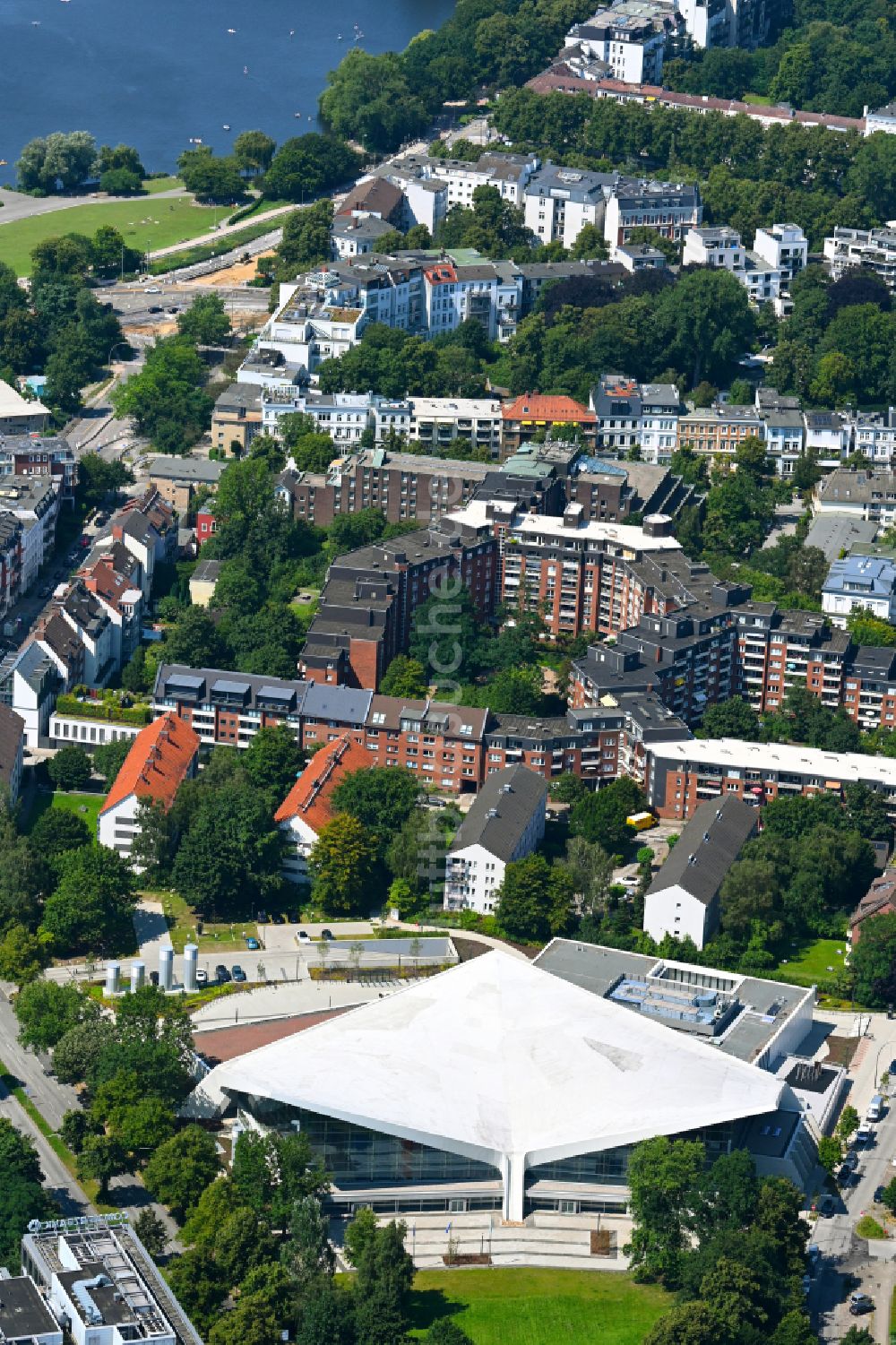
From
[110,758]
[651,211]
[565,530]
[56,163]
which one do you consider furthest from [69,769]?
[56,163]

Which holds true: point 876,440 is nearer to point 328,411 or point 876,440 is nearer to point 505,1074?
point 328,411

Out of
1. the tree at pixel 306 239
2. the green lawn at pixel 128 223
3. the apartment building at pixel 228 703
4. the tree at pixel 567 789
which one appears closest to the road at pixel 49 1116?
the apartment building at pixel 228 703

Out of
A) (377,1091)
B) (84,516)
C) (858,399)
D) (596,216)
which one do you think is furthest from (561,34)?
(377,1091)

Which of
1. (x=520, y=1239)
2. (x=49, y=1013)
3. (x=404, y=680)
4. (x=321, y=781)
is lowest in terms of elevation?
(x=520, y=1239)

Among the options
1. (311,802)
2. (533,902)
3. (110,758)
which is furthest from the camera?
(110,758)

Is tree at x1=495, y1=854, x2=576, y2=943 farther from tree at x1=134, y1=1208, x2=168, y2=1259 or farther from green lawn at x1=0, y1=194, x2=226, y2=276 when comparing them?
green lawn at x1=0, y1=194, x2=226, y2=276

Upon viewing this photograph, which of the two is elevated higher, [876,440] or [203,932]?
[876,440]

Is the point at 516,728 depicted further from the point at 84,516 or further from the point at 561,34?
the point at 561,34

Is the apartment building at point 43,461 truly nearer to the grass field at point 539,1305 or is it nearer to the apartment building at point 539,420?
the apartment building at point 539,420
